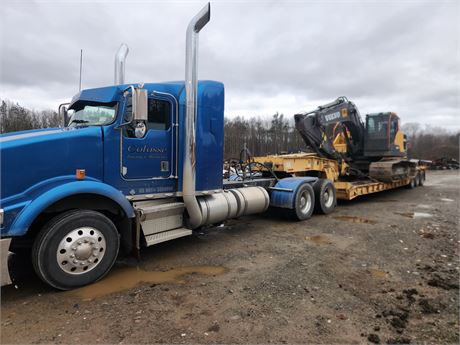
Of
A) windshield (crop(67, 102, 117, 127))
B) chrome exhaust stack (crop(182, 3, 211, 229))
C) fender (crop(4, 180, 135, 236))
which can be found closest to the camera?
fender (crop(4, 180, 135, 236))

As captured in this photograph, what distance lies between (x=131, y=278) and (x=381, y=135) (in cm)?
1121

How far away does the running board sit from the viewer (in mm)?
4783

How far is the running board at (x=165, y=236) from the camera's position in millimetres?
4783

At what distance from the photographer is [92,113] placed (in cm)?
486

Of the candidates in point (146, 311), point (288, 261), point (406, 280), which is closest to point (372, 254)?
point (406, 280)

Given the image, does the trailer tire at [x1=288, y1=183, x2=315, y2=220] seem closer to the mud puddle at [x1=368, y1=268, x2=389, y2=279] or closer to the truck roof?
the mud puddle at [x1=368, y1=268, x2=389, y2=279]

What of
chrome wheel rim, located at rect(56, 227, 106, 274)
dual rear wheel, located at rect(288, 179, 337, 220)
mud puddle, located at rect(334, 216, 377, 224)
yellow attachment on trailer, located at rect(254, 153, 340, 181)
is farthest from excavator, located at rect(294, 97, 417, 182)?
chrome wheel rim, located at rect(56, 227, 106, 274)

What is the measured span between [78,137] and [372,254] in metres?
4.92

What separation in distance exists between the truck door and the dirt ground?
1412 millimetres

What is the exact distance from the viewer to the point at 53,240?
376cm

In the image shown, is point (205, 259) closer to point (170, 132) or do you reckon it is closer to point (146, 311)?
point (146, 311)

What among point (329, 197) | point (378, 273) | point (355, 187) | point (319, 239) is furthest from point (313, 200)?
point (378, 273)

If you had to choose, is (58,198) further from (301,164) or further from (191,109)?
(301,164)

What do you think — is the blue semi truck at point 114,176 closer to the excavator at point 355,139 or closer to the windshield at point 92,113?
the windshield at point 92,113
